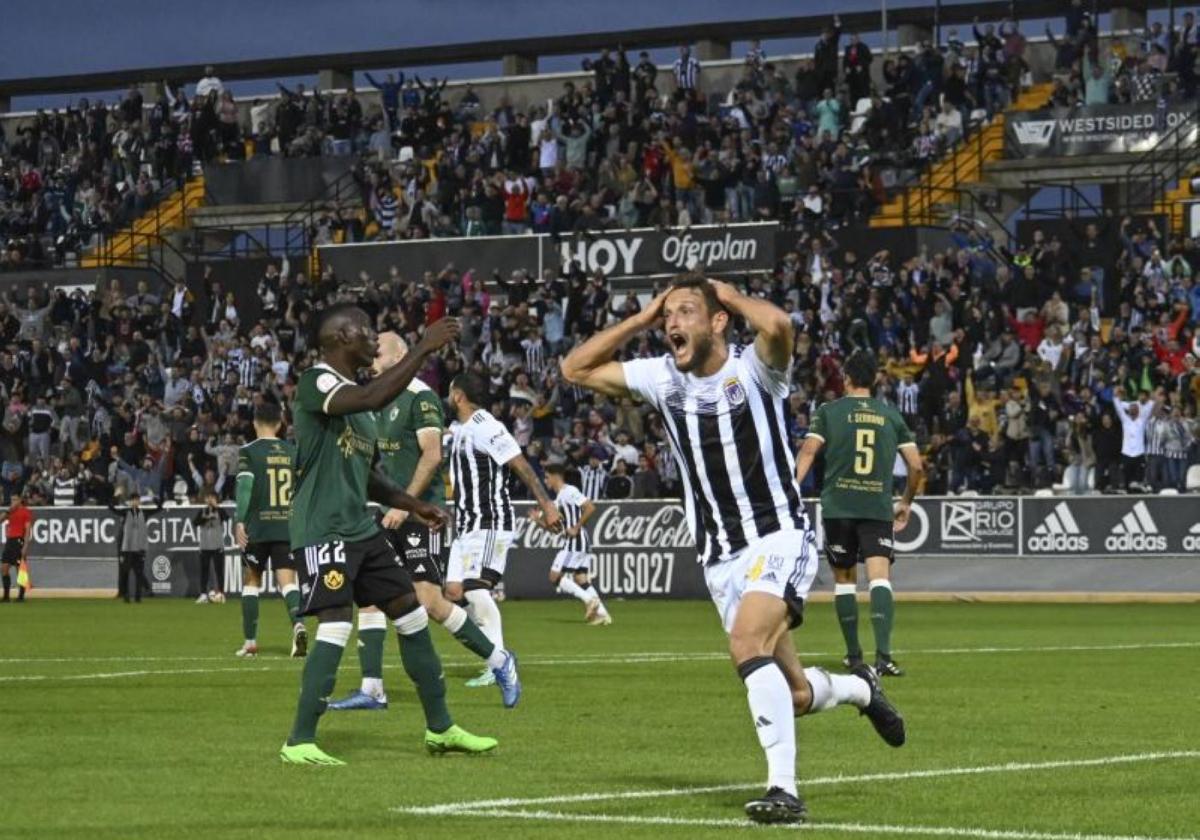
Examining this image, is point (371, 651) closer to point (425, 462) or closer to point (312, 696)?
point (425, 462)

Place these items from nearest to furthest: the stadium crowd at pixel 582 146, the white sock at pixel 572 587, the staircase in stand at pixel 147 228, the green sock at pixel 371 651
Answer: the green sock at pixel 371 651
the white sock at pixel 572 587
the stadium crowd at pixel 582 146
the staircase in stand at pixel 147 228

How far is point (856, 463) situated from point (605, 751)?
6742 mm

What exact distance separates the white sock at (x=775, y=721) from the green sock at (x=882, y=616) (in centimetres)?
893

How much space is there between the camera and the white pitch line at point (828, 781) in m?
10.2

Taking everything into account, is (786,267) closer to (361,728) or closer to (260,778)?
(361,728)

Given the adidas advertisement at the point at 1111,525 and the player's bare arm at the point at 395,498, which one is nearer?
the player's bare arm at the point at 395,498

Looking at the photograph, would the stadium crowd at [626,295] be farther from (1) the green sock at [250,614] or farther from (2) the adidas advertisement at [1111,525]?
(1) the green sock at [250,614]

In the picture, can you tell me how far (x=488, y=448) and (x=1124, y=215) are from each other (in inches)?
1088

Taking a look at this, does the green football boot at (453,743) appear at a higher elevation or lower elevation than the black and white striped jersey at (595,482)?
lower

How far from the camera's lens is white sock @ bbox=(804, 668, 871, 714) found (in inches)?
425

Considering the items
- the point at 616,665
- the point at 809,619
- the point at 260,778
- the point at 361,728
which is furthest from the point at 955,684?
the point at 809,619

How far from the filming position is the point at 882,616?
1902 centimetres

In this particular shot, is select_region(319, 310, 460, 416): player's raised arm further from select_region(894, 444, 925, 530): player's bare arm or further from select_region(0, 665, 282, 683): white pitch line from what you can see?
select_region(894, 444, 925, 530): player's bare arm

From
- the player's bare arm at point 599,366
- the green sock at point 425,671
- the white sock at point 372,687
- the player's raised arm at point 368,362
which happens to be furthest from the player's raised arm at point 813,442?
the player's bare arm at point 599,366
